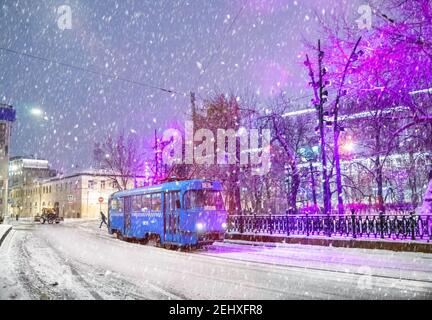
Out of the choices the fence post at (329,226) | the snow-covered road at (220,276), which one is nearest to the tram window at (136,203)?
the snow-covered road at (220,276)

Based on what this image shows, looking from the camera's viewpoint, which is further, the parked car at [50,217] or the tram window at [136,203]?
the parked car at [50,217]

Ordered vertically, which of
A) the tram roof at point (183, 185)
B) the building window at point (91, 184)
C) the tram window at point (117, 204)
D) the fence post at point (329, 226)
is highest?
the building window at point (91, 184)

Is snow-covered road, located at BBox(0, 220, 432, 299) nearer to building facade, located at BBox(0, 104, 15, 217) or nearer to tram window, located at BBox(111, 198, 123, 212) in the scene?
tram window, located at BBox(111, 198, 123, 212)

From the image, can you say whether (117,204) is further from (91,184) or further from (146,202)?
(91,184)

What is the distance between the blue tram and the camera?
16.4 metres

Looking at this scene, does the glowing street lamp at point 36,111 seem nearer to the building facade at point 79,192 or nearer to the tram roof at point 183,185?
the tram roof at point 183,185

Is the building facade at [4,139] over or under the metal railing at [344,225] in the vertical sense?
over

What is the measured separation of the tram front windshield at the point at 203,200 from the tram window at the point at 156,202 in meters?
2.24

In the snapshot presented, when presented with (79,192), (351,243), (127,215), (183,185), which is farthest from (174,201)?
(79,192)

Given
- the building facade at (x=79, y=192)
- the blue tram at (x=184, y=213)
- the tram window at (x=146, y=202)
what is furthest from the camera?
the building facade at (x=79, y=192)

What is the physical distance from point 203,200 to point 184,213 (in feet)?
3.28

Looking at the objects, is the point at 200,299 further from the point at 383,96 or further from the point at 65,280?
the point at 383,96

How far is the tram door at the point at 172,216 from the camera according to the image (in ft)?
55.3
